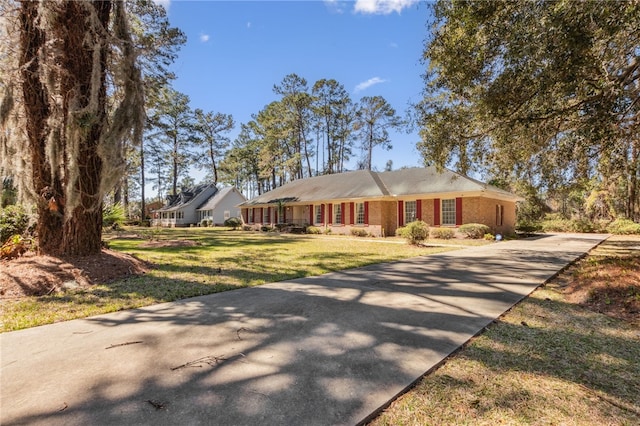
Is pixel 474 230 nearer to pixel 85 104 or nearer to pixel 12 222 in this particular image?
pixel 85 104

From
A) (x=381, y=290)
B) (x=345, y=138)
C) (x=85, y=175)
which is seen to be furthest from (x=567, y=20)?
(x=345, y=138)

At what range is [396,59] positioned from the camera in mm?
11633

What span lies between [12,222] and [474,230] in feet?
61.2

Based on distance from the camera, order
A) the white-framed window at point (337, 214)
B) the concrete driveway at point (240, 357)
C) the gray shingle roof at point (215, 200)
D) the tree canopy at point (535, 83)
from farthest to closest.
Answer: the gray shingle roof at point (215, 200)
the white-framed window at point (337, 214)
the tree canopy at point (535, 83)
the concrete driveway at point (240, 357)

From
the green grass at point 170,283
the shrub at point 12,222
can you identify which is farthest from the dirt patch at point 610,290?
the shrub at point 12,222

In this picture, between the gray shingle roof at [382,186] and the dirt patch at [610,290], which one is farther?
the gray shingle roof at [382,186]

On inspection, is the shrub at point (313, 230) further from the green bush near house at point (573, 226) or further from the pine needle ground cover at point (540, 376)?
the green bush near house at point (573, 226)

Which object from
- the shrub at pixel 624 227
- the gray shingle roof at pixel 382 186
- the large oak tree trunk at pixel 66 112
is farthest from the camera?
the shrub at pixel 624 227

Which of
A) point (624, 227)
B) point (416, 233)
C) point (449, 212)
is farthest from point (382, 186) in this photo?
point (624, 227)

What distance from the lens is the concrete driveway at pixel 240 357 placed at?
206cm

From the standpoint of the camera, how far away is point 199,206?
39.5 m

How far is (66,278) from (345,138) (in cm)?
3565

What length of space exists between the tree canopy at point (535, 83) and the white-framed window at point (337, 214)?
12.3 m

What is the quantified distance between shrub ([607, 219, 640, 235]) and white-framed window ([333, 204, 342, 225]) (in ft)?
68.6
